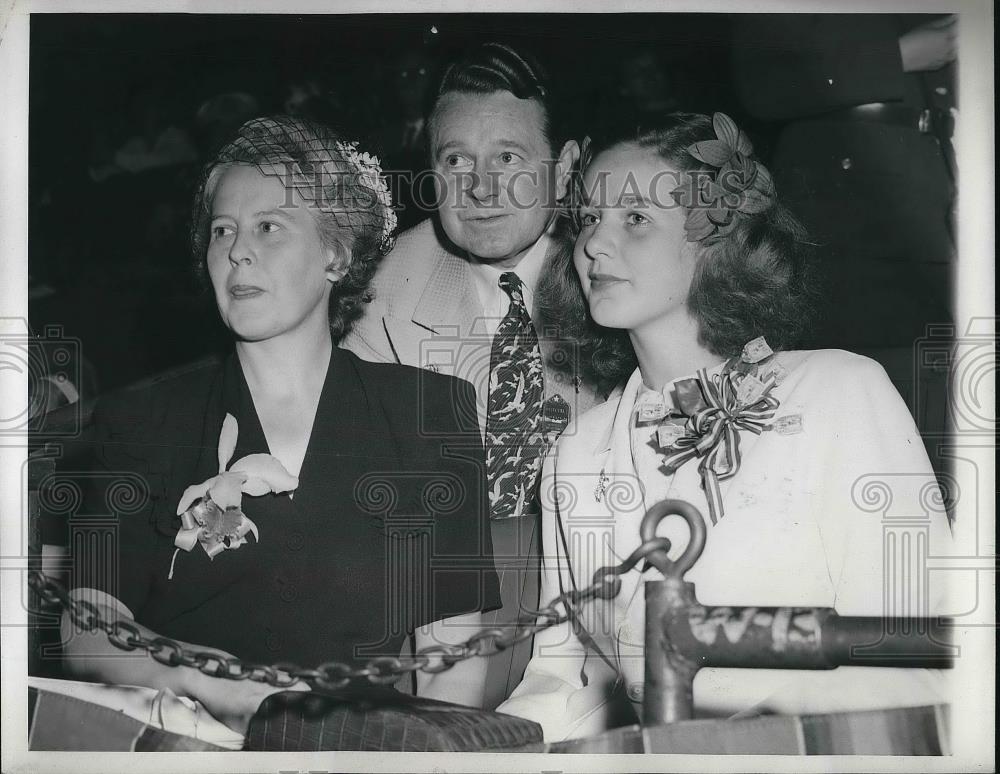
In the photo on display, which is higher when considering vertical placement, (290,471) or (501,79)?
(501,79)

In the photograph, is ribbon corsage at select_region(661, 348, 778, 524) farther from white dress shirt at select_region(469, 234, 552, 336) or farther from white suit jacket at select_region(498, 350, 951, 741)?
white dress shirt at select_region(469, 234, 552, 336)

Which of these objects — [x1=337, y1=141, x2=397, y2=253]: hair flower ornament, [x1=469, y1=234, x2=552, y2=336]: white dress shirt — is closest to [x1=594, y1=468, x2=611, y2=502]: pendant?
[x1=469, y1=234, x2=552, y2=336]: white dress shirt

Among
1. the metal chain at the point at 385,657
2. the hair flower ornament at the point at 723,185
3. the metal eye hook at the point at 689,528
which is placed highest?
the hair flower ornament at the point at 723,185

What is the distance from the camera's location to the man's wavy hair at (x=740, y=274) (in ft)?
9.43

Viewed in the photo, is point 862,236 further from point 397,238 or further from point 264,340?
point 264,340

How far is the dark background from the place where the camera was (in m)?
2.90

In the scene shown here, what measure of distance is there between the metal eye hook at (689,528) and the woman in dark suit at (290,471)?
46cm

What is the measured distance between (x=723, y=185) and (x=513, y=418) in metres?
0.90

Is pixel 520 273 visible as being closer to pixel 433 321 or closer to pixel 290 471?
pixel 433 321

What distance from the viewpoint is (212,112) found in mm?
2932

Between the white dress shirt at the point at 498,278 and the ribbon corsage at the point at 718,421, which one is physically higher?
the white dress shirt at the point at 498,278

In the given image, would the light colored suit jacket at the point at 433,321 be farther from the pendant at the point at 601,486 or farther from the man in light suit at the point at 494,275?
the pendant at the point at 601,486

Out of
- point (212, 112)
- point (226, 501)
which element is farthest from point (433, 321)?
point (212, 112)

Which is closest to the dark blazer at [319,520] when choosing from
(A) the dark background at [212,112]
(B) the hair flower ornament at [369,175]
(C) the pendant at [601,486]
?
(A) the dark background at [212,112]
